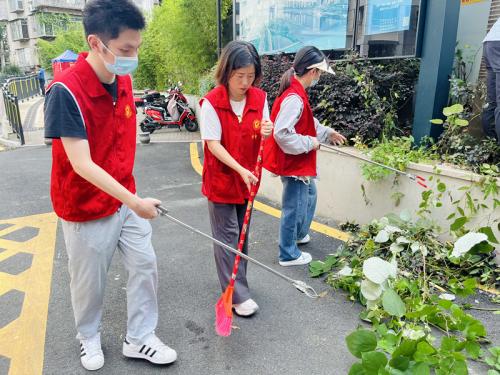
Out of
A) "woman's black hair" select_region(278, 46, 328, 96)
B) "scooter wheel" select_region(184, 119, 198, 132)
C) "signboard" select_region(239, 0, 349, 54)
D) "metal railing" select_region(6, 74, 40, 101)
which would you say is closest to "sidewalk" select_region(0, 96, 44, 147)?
"metal railing" select_region(6, 74, 40, 101)

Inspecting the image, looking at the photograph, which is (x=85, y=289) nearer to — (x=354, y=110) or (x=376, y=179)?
(x=376, y=179)

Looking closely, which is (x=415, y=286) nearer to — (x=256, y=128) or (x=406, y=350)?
(x=406, y=350)

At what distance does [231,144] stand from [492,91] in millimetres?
2672

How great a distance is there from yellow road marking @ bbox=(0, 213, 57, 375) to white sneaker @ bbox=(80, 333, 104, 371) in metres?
0.25

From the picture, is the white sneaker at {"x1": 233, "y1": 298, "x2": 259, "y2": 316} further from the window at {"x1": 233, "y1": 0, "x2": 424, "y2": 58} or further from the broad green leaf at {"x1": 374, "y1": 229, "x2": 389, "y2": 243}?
the window at {"x1": 233, "y1": 0, "x2": 424, "y2": 58}

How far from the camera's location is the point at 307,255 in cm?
354

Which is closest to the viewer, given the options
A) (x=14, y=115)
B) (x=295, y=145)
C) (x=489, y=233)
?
(x=489, y=233)

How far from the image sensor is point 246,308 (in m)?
2.77

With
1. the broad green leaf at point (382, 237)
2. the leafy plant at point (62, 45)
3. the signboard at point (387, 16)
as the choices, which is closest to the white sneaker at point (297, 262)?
the broad green leaf at point (382, 237)

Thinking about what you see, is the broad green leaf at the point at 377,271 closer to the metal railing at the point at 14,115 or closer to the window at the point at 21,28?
the metal railing at the point at 14,115

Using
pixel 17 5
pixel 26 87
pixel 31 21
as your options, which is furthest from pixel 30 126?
pixel 17 5

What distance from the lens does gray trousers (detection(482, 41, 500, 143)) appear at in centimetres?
354

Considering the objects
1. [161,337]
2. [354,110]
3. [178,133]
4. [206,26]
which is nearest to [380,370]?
[161,337]

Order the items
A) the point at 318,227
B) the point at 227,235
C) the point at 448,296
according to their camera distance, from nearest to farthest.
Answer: the point at 227,235
the point at 448,296
the point at 318,227
